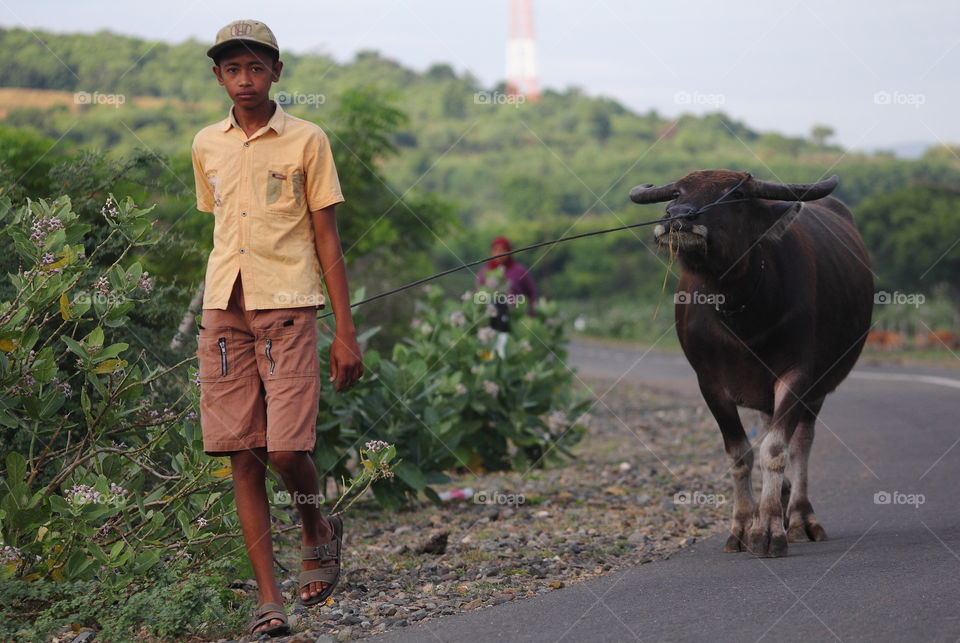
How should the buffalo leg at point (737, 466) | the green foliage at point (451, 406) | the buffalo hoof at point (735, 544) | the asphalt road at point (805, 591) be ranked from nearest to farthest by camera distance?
the asphalt road at point (805, 591) → the buffalo hoof at point (735, 544) → the buffalo leg at point (737, 466) → the green foliage at point (451, 406)

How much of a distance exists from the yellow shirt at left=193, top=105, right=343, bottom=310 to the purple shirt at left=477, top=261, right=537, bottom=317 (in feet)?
25.6

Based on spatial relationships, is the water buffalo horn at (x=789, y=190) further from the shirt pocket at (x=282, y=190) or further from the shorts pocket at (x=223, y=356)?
the shorts pocket at (x=223, y=356)

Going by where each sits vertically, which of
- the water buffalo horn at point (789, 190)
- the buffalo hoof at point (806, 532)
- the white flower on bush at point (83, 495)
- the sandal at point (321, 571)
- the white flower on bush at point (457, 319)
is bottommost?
the buffalo hoof at point (806, 532)

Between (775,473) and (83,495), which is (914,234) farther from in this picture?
(83,495)

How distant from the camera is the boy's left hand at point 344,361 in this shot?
5.29 meters

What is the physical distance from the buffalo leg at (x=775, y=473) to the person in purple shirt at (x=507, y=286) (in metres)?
5.61

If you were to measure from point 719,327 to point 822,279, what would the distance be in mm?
910

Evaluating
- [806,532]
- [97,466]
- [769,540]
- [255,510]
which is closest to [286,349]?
[255,510]

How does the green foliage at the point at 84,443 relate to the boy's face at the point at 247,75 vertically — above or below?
below

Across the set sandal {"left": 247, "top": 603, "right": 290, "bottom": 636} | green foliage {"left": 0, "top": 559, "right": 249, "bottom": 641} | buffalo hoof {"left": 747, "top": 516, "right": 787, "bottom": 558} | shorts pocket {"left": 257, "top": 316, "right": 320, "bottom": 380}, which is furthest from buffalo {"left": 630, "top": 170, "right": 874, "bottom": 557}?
green foliage {"left": 0, "top": 559, "right": 249, "bottom": 641}

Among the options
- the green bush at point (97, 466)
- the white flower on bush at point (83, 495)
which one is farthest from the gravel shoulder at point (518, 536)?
the white flower on bush at point (83, 495)

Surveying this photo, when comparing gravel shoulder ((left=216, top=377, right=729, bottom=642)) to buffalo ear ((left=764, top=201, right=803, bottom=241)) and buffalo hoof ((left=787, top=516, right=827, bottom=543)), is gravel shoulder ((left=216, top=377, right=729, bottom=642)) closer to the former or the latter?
buffalo hoof ((left=787, top=516, right=827, bottom=543))

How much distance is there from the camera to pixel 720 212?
267 inches

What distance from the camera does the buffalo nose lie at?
21.6ft
